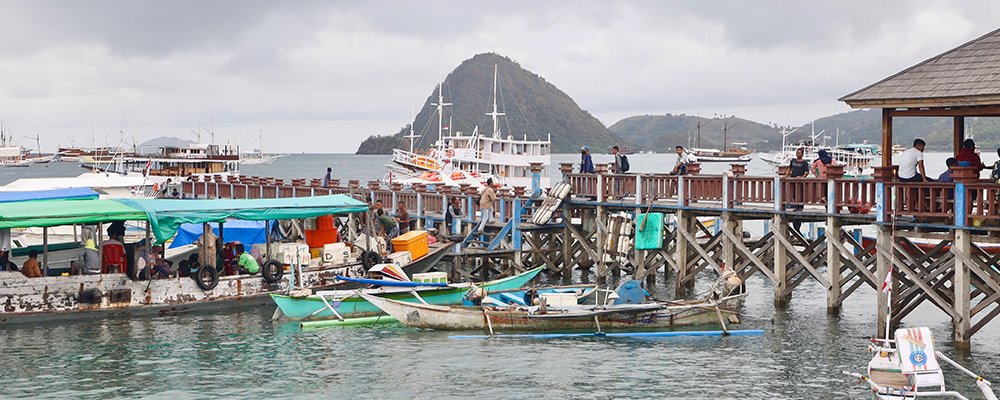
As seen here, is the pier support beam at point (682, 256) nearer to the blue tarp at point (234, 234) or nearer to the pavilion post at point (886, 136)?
the pavilion post at point (886, 136)

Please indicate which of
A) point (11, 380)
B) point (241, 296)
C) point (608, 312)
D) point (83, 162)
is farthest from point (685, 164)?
point (83, 162)

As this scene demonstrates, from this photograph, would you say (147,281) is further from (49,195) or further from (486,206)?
(486,206)

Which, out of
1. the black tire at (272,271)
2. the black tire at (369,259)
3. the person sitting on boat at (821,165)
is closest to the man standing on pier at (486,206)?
the black tire at (369,259)

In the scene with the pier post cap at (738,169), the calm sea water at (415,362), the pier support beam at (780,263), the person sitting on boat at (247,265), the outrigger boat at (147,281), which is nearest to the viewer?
the calm sea water at (415,362)

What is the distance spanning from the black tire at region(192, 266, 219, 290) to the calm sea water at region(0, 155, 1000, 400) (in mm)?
1057

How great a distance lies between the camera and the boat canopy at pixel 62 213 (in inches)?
982

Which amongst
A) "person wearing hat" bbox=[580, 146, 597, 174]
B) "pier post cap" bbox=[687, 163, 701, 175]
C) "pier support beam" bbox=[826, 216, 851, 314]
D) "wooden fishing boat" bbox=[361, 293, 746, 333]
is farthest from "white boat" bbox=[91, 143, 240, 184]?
"pier support beam" bbox=[826, 216, 851, 314]

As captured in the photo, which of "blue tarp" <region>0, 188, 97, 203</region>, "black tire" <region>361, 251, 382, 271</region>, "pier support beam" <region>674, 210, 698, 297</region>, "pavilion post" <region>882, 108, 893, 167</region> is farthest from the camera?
"blue tarp" <region>0, 188, 97, 203</region>

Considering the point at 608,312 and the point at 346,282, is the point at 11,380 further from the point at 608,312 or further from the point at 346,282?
the point at 608,312

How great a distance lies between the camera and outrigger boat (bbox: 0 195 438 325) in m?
25.3

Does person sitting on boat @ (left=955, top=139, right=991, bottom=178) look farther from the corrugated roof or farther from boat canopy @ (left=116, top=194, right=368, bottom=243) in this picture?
boat canopy @ (left=116, top=194, right=368, bottom=243)

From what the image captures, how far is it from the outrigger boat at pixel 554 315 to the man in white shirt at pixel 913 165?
4.65 m

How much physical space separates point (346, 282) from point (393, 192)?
1103cm

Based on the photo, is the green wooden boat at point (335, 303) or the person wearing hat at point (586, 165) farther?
the person wearing hat at point (586, 165)
